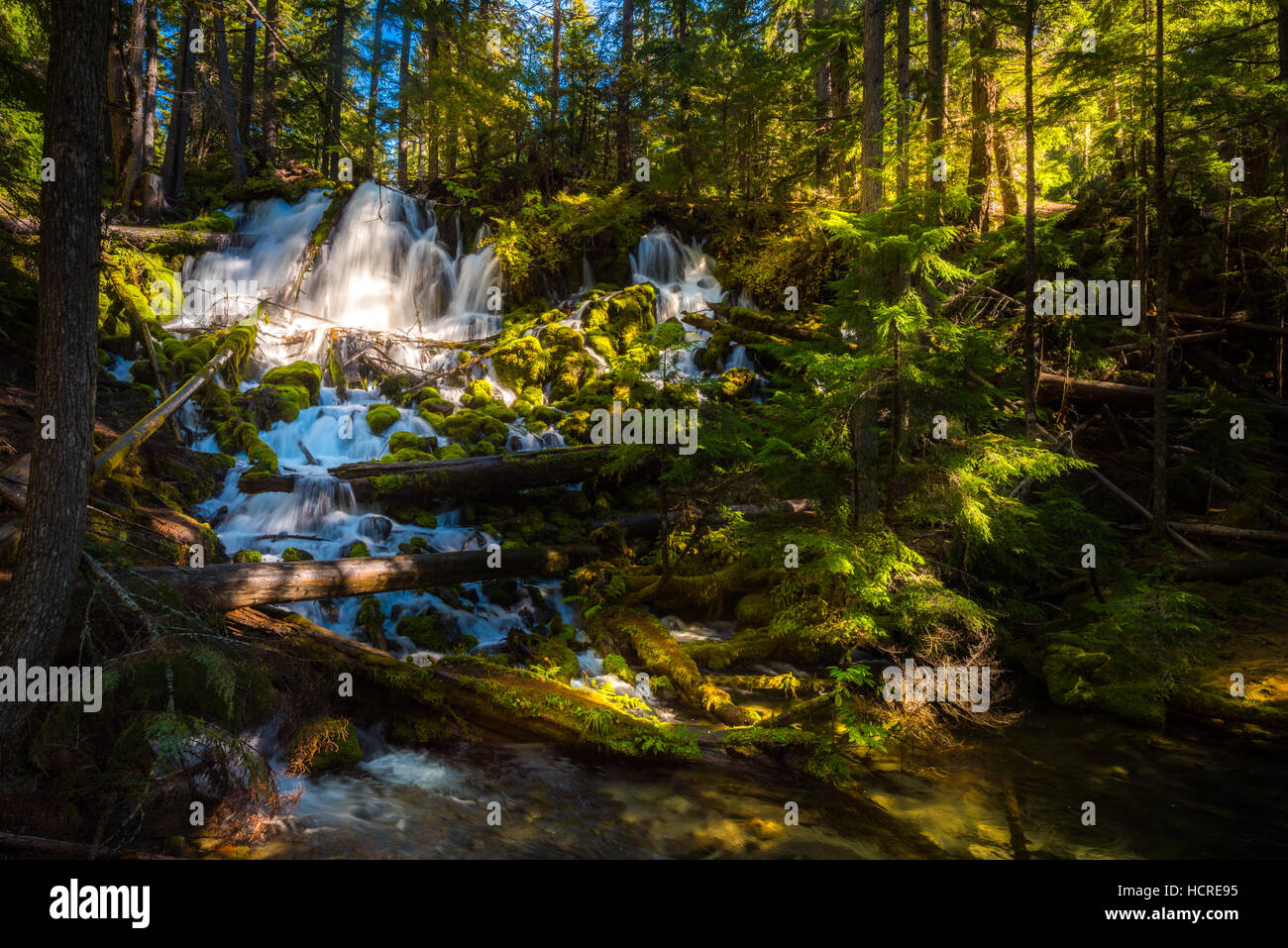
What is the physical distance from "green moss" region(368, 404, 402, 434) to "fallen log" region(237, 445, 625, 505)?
6.89 ft

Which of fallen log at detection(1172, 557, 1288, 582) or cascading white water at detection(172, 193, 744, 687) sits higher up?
cascading white water at detection(172, 193, 744, 687)

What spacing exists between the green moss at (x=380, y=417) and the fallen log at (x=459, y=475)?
2.10 metres

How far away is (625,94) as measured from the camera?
2125cm

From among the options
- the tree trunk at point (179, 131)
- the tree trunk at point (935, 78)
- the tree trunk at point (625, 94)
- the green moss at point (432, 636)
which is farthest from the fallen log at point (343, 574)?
the tree trunk at point (179, 131)

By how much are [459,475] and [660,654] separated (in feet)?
17.0

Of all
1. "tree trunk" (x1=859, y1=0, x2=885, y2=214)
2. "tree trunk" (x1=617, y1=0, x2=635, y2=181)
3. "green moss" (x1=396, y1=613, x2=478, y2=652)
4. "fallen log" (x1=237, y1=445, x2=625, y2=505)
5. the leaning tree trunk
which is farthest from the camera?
"tree trunk" (x1=617, y1=0, x2=635, y2=181)

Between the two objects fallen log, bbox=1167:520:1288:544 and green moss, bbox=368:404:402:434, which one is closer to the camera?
fallen log, bbox=1167:520:1288:544

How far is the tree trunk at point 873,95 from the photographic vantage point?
8.52 meters

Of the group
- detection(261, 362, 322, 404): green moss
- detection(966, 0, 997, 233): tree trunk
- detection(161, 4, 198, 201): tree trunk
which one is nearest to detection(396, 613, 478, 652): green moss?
detection(261, 362, 322, 404): green moss

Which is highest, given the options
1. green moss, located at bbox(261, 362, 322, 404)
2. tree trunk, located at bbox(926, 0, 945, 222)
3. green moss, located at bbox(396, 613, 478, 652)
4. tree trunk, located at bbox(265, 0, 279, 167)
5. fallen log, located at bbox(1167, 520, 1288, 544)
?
tree trunk, located at bbox(265, 0, 279, 167)

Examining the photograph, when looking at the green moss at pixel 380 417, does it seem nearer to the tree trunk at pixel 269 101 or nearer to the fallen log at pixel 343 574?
the fallen log at pixel 343 574

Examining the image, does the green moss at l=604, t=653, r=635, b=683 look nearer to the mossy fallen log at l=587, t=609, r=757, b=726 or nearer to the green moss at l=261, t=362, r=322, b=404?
the mossy fallen log at l=587, t=609, r=757, b=726

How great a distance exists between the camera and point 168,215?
66.6ft

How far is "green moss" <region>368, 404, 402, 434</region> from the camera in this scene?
13086 millimetres
